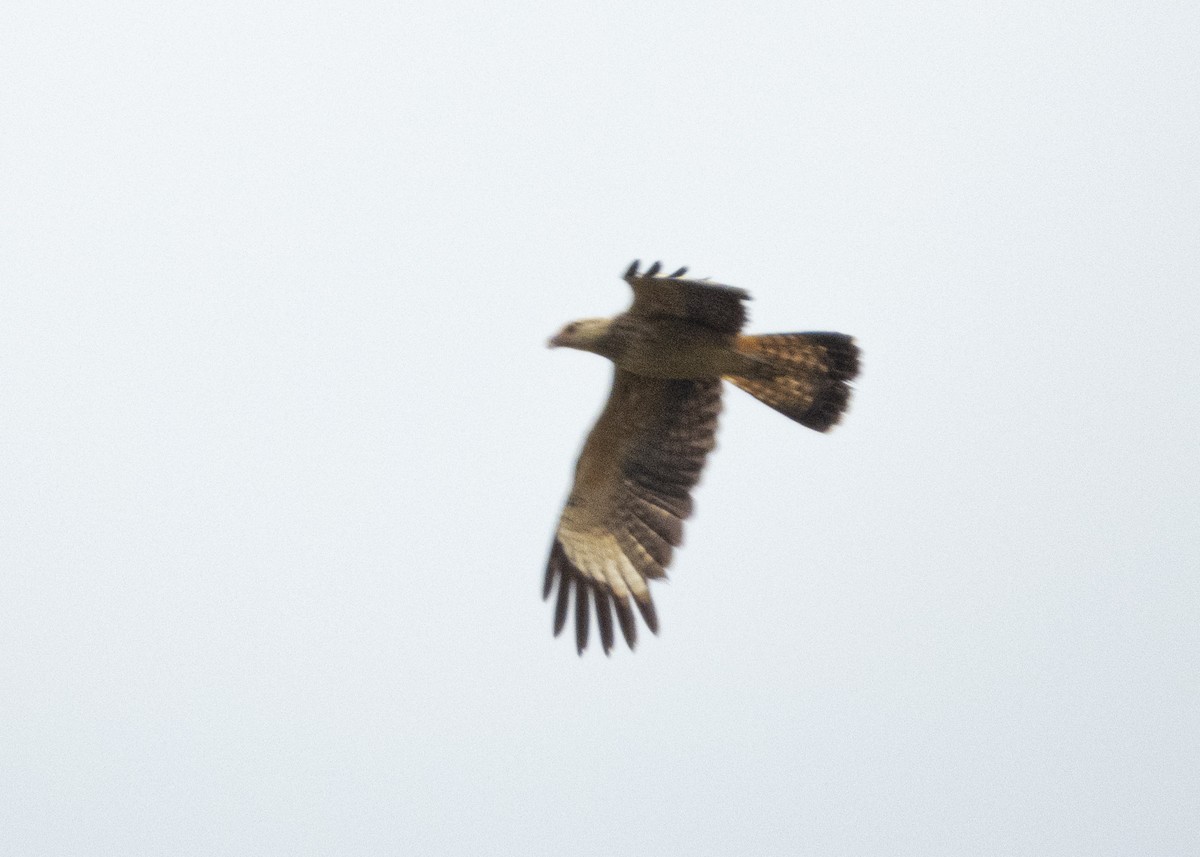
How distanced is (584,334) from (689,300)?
30.1 inches

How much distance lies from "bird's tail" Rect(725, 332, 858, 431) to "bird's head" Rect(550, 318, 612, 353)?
800 millimetres

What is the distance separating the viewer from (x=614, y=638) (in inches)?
407

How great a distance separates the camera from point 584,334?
31.8ft

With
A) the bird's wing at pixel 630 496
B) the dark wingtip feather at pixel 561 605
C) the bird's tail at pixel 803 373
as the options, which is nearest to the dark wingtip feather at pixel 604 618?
the bird's wing at pixel 630 496

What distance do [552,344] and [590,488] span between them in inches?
47.5

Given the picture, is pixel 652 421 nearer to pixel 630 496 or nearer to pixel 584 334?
pixel 630 496

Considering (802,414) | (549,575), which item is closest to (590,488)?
(549,575)

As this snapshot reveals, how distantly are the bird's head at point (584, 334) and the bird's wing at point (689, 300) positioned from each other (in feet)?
0.83

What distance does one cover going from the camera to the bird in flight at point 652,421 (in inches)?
378

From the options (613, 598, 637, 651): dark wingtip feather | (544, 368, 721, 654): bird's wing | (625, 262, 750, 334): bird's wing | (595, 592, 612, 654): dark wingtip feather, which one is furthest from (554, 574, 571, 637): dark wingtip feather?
(625, 262, 750, 334): bird's wing

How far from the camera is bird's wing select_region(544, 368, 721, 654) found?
10312 mm

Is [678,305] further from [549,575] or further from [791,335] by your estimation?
[549,575]

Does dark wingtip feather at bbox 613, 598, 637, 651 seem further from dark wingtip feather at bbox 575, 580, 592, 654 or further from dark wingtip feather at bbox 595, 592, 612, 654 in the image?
dark wingtip feather at bbox 575, 580, 592, 654

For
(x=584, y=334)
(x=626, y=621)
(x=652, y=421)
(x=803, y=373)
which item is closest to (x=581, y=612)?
(x=626, y=621)
